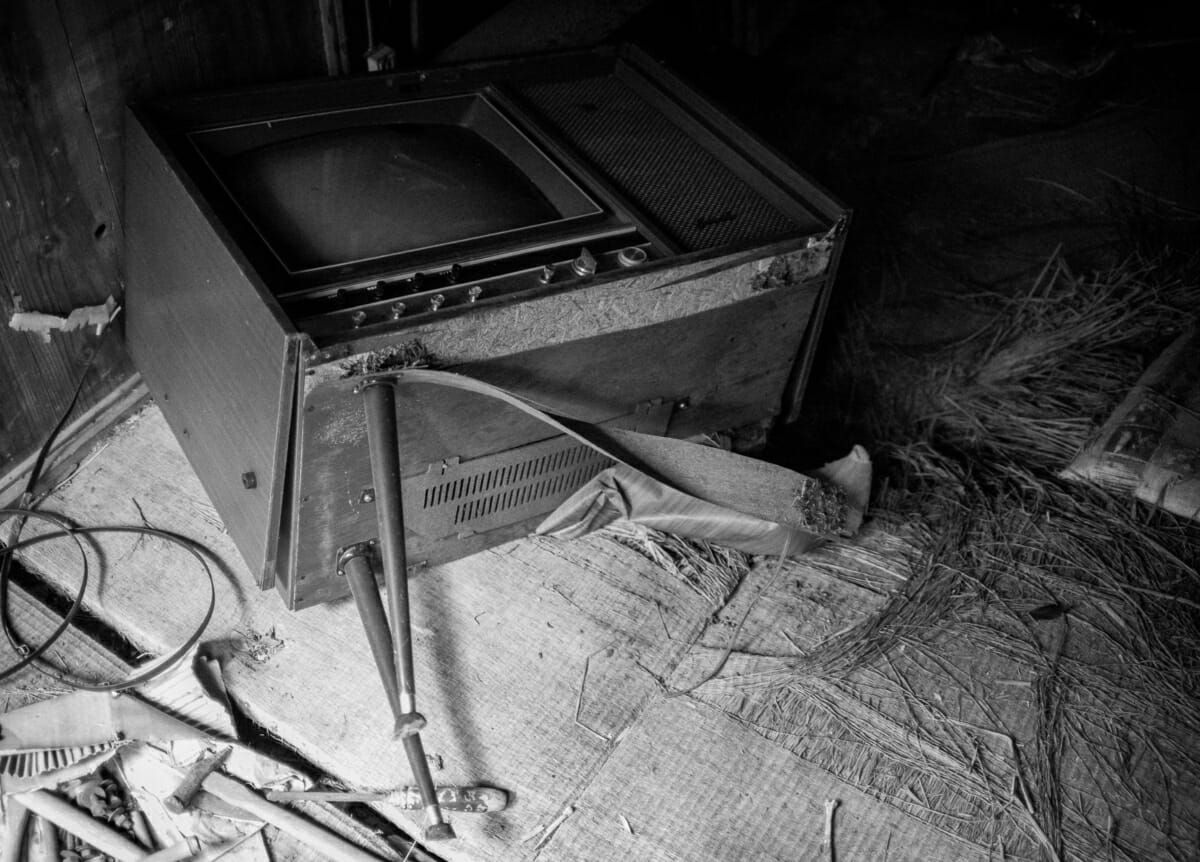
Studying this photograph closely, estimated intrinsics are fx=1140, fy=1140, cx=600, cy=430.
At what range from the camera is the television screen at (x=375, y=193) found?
6.15ft

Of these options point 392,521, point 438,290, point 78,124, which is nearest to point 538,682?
point 392,521

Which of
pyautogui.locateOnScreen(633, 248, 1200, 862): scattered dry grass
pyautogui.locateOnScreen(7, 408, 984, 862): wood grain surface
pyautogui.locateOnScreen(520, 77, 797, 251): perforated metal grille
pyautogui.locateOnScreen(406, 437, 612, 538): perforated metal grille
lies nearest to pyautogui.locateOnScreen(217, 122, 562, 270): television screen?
pyautogui.locateOnScreen(520, 77, 797, 251): perforated metal grille

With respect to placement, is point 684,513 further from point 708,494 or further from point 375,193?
point 375,193

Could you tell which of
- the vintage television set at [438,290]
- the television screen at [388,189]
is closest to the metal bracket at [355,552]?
the vintage television set at [438,290]

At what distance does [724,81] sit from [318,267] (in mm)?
2066

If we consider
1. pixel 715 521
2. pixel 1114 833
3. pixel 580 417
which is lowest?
pixel 1114 833

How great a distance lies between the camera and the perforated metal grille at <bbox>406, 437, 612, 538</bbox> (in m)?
1.98

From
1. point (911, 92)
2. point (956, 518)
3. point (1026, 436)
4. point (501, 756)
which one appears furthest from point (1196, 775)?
point (911, 92)

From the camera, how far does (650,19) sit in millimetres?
3410

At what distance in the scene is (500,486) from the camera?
6.81ft

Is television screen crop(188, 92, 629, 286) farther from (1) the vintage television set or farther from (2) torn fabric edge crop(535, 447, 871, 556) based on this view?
(2) torn fabric edge crop(535, 447, 871, 556)

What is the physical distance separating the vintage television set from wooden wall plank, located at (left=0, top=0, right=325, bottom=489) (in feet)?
0.28

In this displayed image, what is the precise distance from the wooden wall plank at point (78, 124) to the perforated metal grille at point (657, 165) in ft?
1.84

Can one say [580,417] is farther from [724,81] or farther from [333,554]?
[724,81]
